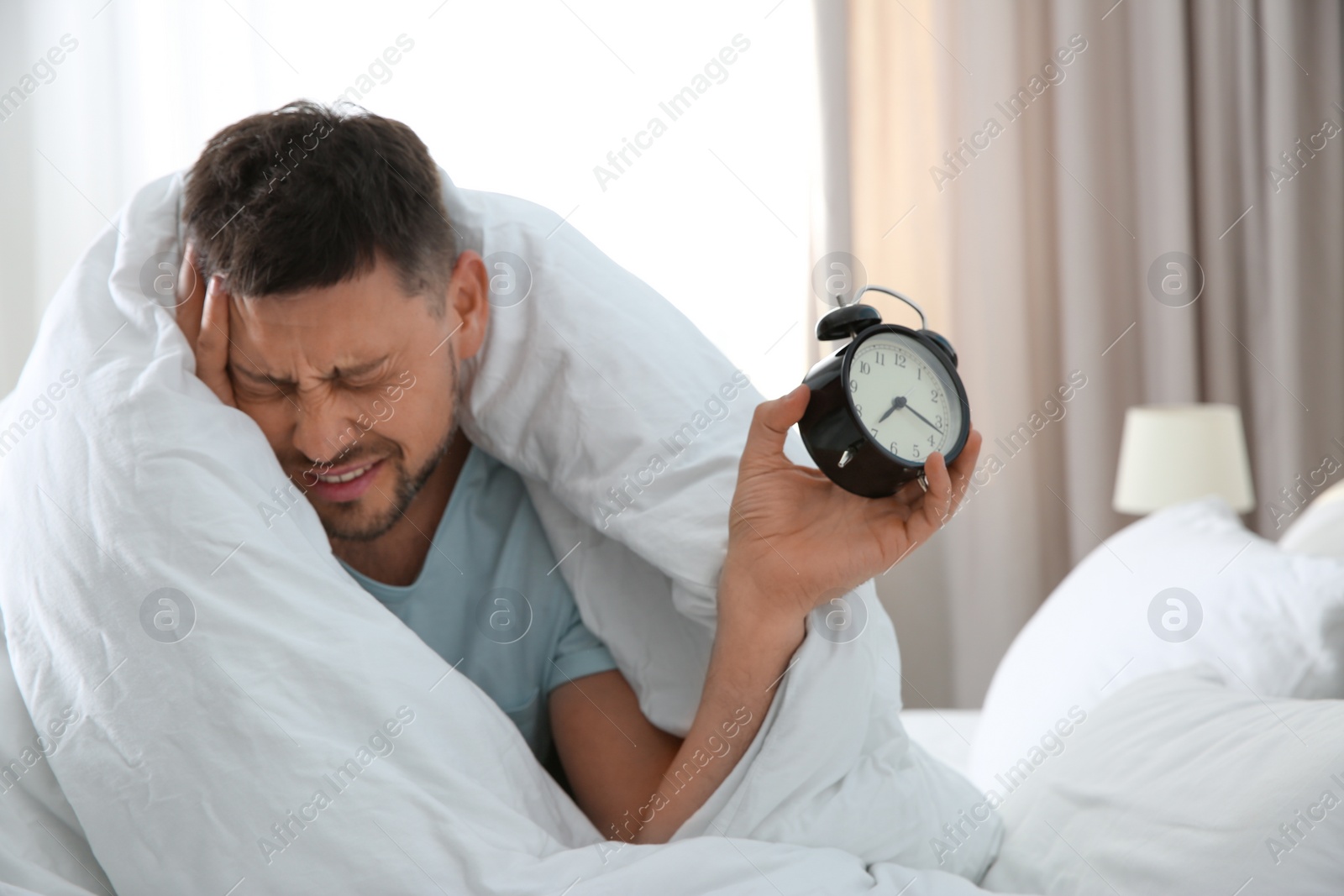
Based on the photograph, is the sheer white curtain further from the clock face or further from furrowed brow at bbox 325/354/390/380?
the clock face

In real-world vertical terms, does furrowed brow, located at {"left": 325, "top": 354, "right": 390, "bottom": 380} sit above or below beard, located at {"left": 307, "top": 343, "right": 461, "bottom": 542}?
above

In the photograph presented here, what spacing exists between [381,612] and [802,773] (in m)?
0.39

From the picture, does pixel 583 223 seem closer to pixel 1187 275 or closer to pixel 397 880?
pixel 1187 275

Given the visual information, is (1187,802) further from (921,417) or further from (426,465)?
(426,465)

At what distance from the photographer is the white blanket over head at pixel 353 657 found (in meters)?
0.77

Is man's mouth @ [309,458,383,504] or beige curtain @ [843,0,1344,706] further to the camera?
beige curtain @ [843,0,1344,706]

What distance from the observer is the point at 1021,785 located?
→ 110 cm

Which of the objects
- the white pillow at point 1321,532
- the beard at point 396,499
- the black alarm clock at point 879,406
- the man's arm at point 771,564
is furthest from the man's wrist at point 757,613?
the white pillow at point 1321,532

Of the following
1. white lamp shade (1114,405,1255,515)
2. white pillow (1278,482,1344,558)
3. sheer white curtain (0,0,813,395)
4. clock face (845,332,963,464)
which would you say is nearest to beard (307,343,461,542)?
clock face (845,332,963,464)

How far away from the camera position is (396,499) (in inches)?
43.4

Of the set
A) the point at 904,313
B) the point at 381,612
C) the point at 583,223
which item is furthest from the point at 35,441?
the point at 904,313

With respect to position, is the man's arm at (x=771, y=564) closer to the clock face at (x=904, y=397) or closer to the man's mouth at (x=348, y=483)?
the clock face at (x=904, y=397)

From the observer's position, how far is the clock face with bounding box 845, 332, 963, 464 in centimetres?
84

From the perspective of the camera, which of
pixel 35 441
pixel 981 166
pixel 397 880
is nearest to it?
pixel 397 880
